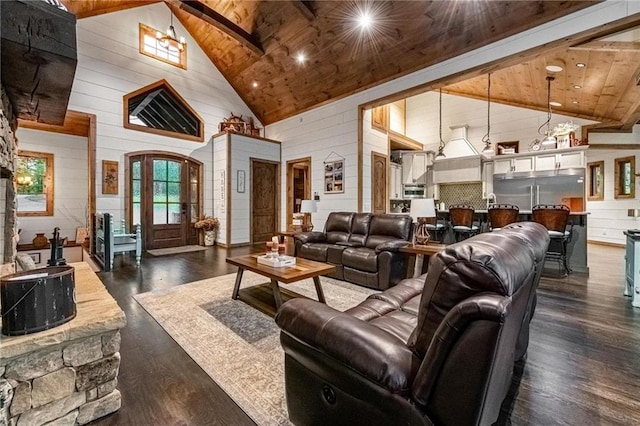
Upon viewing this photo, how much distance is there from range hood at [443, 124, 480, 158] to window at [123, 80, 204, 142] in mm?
6581

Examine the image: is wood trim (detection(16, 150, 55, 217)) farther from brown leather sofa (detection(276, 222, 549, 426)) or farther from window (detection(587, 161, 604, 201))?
window (detection(587, 161, 604, 201))

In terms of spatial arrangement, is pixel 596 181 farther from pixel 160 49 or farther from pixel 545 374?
pixel 160 49

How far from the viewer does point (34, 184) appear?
6.37 metres

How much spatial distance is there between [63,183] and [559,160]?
38.0ft

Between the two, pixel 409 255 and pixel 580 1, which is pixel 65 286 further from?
pixel 580 1

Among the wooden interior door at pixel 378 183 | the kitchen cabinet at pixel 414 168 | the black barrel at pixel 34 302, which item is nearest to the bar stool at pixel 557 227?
the wooden interior door at pixel 378 183

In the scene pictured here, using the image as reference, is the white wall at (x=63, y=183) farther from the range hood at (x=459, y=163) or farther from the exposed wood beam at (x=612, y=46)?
the exposed wood beam at (x=612, y=46)

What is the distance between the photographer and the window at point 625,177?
715cm

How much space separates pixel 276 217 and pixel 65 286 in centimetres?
657

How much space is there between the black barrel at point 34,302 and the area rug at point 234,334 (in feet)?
3.08

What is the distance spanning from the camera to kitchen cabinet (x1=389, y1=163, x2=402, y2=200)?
7.29 metres

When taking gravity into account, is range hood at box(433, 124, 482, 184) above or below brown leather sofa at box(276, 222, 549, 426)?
above

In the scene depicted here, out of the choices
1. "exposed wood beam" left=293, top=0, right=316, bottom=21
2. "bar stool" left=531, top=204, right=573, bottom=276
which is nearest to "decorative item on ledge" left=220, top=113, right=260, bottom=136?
"exposed wood beam" left=293, top=0, right=316, bottom=21

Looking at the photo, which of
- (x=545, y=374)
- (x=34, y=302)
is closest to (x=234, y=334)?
(x=34, y=302)
